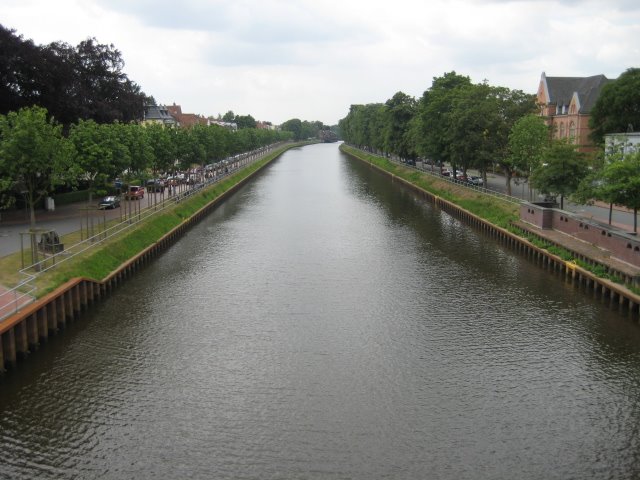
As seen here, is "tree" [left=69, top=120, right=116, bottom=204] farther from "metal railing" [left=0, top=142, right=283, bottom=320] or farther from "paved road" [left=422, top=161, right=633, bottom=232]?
"paved road" [left=422, top=161, right=633, bottom=232]

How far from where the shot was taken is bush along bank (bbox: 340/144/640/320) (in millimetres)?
36938

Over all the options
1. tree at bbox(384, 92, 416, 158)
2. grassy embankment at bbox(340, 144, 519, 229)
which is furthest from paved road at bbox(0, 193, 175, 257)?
tree at bbox(384, 92, 416, 158)

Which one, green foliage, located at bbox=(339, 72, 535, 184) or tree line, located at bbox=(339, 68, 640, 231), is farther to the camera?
green foliage, located at bbox=(339, 72, 535, 184)

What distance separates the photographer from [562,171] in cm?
5369

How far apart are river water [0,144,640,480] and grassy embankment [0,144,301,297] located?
7.27 feet

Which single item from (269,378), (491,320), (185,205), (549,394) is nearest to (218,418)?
(269,378)

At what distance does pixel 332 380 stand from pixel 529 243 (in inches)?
1217

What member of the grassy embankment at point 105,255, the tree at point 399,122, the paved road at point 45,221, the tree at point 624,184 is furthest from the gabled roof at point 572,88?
the paved road at point 45,221

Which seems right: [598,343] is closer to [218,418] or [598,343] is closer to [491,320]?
[491,320]

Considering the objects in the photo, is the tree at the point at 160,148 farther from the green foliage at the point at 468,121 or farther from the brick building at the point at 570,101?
the brick building at the point at 570,101

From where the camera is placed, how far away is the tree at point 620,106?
7600 cm

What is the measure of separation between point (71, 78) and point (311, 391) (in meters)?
49.4

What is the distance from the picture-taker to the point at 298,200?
291 feet

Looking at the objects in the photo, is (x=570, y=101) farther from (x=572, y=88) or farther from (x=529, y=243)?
(x=529, y=243)
